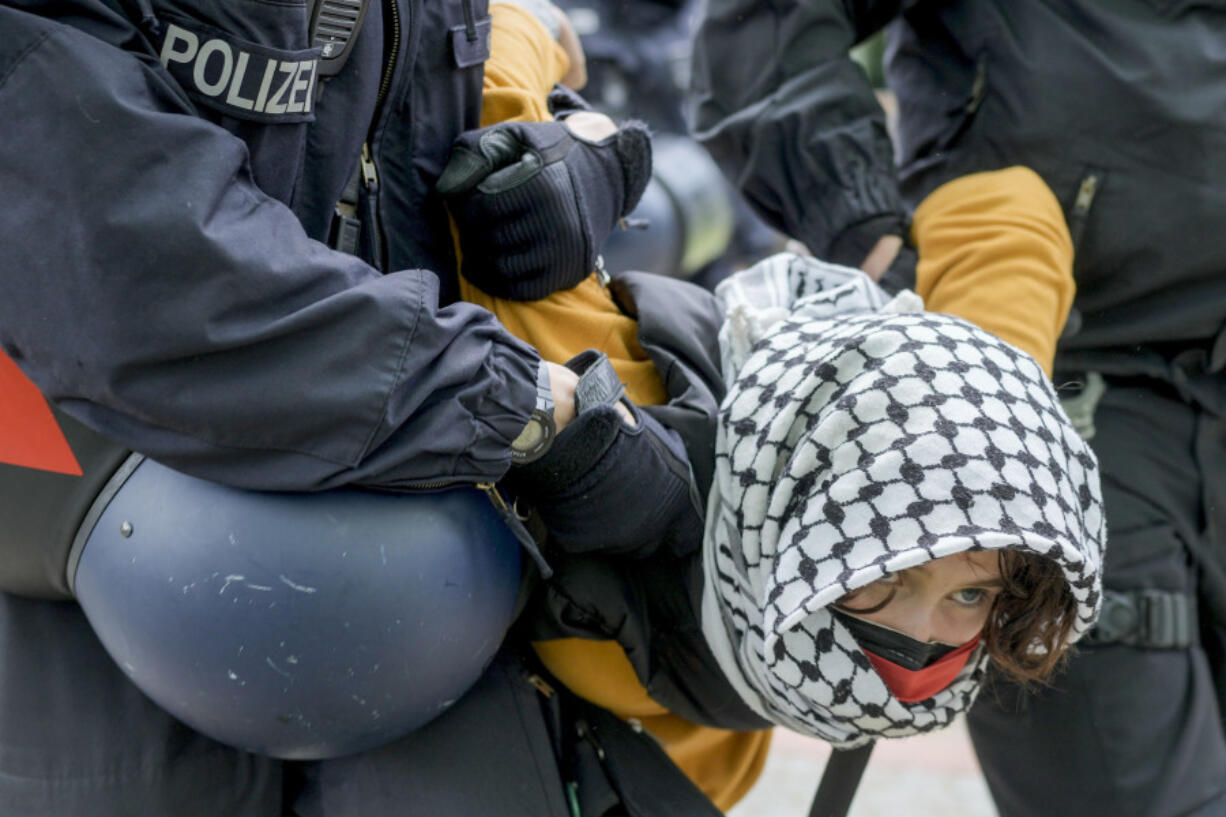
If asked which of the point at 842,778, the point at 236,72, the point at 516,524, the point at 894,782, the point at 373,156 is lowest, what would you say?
the point at 894,782

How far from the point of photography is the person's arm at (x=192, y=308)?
98cm

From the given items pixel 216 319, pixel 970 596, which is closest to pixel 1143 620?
pixel 970 596

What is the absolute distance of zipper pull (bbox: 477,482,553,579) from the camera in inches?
48.6

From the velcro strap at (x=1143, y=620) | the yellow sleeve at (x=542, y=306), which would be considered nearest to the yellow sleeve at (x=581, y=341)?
the yellow sleeve at (x=542, y=306)

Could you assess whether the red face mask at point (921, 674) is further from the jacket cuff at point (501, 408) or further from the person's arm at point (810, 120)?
the person's arm at point (810, 120)

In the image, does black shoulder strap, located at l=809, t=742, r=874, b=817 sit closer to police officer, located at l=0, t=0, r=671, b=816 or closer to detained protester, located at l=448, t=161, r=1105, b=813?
detained protester, located at l=448, t=161, r=1105, b=813

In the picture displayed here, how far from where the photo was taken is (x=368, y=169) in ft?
4.30

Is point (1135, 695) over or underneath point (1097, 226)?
underneath

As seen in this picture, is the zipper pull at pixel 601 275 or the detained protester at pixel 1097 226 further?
the detained protester at pixel 1097 226

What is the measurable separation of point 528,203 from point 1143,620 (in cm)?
107

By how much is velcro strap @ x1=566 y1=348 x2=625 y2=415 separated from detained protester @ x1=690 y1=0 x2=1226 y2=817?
0.57 m

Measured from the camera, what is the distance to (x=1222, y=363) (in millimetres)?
1799

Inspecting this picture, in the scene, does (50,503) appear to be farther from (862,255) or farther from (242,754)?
(862,255)

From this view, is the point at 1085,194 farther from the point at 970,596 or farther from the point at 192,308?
the point at 192,308
